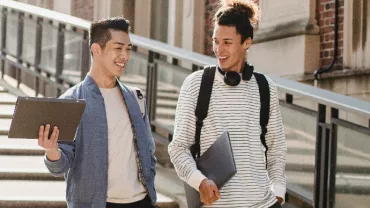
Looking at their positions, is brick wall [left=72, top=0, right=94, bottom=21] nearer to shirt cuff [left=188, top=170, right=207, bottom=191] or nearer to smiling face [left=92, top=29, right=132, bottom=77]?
smiling face [left=92, top=29, right=132, bottom=77]

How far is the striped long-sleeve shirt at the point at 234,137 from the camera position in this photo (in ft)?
10.3

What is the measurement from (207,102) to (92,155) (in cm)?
54

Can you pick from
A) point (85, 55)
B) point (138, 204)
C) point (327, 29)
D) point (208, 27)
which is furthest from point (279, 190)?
point (208, 27)

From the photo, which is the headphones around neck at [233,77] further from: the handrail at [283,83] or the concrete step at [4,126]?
the concrete step at [4,126]

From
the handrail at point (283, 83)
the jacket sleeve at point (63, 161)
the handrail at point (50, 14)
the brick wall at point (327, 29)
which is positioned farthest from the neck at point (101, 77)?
the handrail at point (50, 14)

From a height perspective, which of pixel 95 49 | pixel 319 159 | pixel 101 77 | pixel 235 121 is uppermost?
pixel 95 49

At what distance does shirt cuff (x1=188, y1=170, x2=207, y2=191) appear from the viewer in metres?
3.10

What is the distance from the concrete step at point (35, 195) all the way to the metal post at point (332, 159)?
1390 mm

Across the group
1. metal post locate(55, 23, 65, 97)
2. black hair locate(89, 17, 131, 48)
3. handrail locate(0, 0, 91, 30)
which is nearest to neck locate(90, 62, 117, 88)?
black hair locate(89, 17, 131, 48)

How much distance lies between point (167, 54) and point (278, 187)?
347 cm

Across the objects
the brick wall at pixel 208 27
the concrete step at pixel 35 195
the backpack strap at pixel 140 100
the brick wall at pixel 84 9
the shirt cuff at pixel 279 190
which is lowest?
the concrete step at pixel 35 195

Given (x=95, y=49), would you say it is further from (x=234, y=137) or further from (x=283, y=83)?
(x=283, y=83)

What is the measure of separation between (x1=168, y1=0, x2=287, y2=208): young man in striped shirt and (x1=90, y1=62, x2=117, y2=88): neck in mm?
416

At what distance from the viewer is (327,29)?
7910mm
